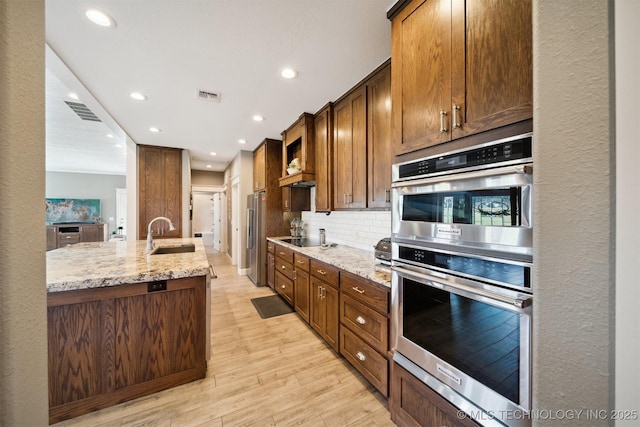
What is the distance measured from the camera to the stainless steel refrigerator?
414 cm

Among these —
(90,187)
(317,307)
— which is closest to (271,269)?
(317,307)

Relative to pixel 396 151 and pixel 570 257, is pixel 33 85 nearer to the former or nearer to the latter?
pixel 570 257

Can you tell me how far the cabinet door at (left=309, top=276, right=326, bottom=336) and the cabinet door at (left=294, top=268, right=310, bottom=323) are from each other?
0.37ft

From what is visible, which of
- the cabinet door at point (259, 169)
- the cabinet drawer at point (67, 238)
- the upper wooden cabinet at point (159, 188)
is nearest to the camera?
the cabinet door at point (259, 169)

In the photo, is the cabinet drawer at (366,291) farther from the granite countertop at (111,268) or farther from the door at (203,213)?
the door at (203,213)

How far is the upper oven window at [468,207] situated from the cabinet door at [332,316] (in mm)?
1117

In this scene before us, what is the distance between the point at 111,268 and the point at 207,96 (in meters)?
1.86

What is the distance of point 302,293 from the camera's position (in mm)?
2865

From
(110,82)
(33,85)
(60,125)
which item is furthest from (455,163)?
(60,125)

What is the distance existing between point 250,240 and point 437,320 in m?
3.77

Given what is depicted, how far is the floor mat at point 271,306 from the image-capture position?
3.18 metres

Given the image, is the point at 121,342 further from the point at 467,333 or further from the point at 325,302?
the point at 467,333

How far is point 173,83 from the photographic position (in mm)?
2355

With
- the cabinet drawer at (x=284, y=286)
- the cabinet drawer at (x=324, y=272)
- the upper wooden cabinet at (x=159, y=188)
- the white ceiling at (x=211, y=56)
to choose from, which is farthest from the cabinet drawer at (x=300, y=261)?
the upper wooden cabinet at (x=159, y=188)
